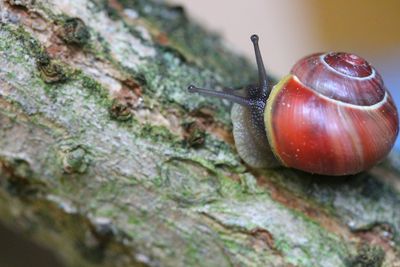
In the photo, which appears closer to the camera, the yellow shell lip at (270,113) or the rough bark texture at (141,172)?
the rough bark texture at (141,172)

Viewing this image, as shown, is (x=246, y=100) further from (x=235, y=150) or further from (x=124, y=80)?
(x=124, y=80)

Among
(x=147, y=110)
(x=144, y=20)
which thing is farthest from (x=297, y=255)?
(x=144, y=20)

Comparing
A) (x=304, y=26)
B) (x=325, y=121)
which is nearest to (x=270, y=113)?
(x=325, y=121)

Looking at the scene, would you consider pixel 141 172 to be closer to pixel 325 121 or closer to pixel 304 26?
pixel 325 121

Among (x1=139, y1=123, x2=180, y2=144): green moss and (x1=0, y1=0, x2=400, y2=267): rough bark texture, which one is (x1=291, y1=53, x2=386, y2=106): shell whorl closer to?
(x1=0, y1=0, x2=400, y2=267): rough bark texture

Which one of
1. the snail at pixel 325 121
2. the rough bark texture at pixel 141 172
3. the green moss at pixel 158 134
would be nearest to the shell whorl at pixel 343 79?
the snail at pixel 325 121

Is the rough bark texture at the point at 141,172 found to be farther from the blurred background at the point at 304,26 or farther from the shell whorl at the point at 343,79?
the blurred background at the point at 304,26

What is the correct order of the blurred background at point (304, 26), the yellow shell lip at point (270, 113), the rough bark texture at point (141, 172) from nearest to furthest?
the rough bark texture at point (141, 172)
the yellow shell lip at point (270, 113)
the blurred background at point (304, 26)

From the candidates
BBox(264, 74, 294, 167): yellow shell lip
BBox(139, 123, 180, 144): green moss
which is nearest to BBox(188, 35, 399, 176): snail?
BBox(264, 74, 294, 167): yellow shell lip
